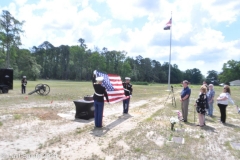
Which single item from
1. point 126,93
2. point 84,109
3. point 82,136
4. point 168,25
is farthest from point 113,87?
point 168,25

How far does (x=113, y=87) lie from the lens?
29.6 feet

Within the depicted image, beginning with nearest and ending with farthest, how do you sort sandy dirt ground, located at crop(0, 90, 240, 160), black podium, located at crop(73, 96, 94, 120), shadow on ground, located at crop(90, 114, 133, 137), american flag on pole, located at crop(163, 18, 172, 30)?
sandy dirt ground, located at crop(0, 90, 240, 160)
shadow on ground, located at crop(90, 114, 133, 137)
black podium, located at crop(73, 96, 94, 120)
american flag on pole, located at crop(163, 18, 172, 30)

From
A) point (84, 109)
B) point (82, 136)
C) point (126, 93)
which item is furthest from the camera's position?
point (126, 93)

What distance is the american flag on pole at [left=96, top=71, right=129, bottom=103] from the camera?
843cm

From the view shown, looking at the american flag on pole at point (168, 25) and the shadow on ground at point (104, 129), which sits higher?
the american flag on pole at point (168, 25)

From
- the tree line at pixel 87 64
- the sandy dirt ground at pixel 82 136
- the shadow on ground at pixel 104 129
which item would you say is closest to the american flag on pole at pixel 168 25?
the sandy dirt ground at pixel 82 136

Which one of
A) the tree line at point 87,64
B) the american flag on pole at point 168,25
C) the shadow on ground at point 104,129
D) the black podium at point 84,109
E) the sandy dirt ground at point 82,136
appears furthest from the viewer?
the tree line at point 87,64

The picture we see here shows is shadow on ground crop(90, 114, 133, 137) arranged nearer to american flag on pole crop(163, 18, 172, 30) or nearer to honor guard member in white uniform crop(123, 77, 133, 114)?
honor guard member in white uniform crop(123, 77, 133, 114)

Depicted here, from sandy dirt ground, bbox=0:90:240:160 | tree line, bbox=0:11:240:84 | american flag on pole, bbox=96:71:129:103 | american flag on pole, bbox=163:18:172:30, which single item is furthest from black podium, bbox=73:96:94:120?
tree line, bbox=0:11:240:84

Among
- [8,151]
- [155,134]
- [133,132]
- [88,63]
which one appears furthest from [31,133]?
[88,63]

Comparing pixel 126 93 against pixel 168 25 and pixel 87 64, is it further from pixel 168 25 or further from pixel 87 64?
pixel 87 64

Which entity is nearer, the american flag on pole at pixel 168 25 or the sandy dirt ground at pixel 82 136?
the sandy dirt ground at pixel 82 136

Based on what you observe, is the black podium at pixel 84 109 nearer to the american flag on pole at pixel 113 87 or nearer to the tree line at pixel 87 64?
the american flag on pole at pixel 113 87

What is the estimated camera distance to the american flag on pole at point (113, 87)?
8430 millimetres
